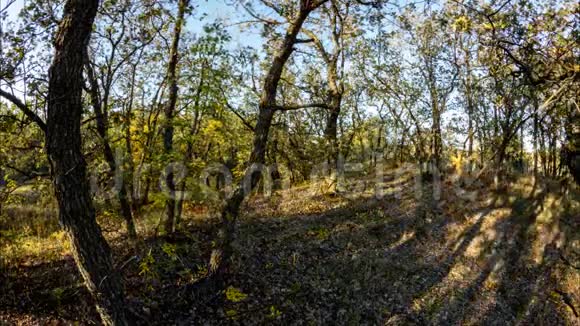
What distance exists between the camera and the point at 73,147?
223 inches

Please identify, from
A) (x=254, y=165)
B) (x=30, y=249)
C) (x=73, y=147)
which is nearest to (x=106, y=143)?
(x=254, y=165)

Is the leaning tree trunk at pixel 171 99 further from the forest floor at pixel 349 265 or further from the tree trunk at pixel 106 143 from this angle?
the forest floor at pixel 349 265

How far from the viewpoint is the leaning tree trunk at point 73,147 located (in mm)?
5424

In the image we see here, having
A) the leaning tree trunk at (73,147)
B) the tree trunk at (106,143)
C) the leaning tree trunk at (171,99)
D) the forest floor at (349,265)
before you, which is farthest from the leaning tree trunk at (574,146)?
the leaning tree trunk at (73,147)

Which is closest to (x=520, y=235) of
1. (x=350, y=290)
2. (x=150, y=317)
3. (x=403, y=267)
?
(x=403, y=267)

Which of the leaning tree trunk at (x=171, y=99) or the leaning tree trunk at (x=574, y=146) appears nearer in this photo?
the leaning tree trunk at (x=171, y=99)

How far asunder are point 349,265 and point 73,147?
803 cm

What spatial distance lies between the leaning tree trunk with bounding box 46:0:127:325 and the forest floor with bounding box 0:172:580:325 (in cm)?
58

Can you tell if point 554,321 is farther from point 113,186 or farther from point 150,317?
point 113,186

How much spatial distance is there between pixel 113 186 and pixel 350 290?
608 centimetres

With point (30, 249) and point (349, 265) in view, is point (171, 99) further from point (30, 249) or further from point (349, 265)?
point (349, 265)

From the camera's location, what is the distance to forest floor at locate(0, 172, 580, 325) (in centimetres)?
841

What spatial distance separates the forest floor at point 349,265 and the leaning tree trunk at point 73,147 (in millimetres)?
579

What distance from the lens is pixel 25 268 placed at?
358 inches
